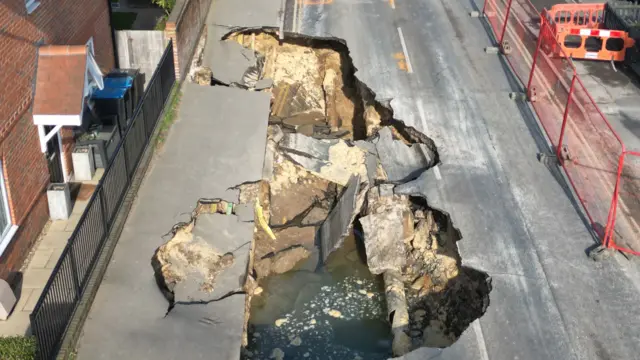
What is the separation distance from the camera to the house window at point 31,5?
469 inches

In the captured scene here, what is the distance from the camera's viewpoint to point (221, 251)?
12281mm

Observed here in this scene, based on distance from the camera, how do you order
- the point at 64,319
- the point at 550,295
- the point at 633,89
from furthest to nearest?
the point at 633,89
the point at 550,295
the point at 64,319

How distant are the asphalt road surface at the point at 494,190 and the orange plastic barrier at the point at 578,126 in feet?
1.11

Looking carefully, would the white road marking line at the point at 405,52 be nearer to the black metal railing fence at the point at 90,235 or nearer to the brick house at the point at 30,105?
the black metal railing fence at the point at 90,235

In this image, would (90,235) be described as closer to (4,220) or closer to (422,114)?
(4,220)

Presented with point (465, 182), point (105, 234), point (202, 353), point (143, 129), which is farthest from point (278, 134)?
point (202, 353)

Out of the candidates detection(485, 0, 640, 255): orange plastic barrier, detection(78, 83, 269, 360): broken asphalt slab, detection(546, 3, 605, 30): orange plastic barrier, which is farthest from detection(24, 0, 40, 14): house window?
detection(546, 3, 605, 30): orange plastic barrier

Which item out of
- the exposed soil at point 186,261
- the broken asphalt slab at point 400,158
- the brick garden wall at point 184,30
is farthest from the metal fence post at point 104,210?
the brick garden wall at point 184,30

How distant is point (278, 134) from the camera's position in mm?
16188

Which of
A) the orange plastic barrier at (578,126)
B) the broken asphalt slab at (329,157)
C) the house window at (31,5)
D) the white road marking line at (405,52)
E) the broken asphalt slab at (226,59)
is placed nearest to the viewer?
the house window at (31,5)

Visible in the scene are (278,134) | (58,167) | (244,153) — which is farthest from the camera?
(278,134)

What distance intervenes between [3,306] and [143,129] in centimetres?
485

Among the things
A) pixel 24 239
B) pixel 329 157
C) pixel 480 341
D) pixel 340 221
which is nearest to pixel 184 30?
pixel 329 157

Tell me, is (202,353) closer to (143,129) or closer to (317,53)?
(143,129)
